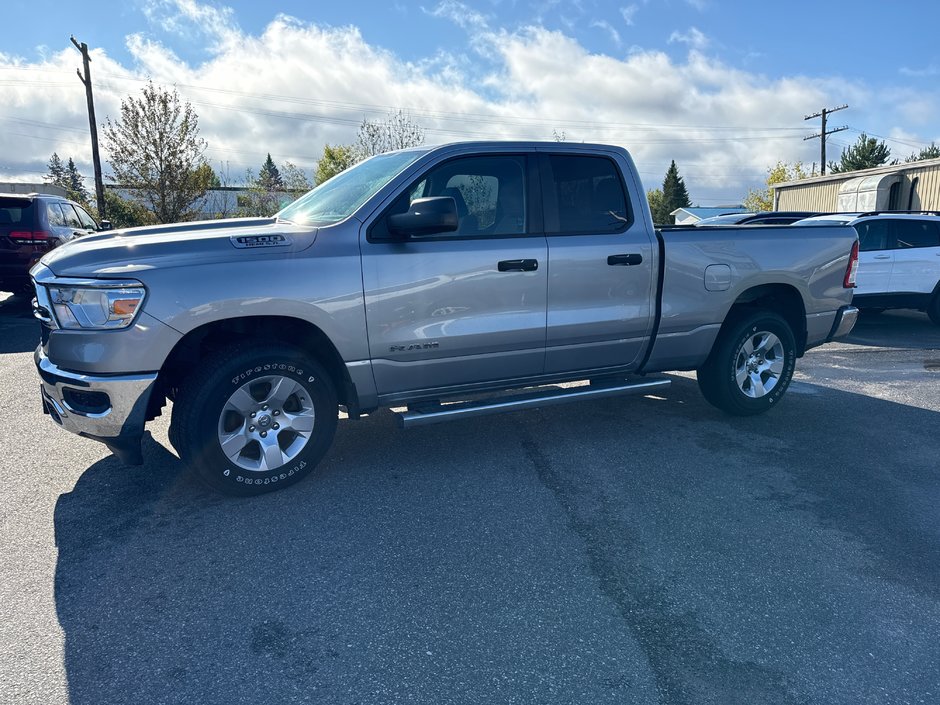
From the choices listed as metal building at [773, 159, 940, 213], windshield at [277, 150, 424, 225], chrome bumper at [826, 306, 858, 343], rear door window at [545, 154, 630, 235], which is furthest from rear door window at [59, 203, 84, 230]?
metal building at [773, 159, 940, 213]

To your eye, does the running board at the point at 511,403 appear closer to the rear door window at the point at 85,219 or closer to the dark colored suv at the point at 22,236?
the dark colored suv at the point at 22,236

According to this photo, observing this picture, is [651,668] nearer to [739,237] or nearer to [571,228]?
[571,228]

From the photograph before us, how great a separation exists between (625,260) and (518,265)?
0.88 metres

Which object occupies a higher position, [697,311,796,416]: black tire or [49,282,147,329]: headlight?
[49,282,147,329]: headlight

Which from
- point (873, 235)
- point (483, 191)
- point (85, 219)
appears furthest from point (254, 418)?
point (85, 219)

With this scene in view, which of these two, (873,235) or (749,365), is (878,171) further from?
(749,365)

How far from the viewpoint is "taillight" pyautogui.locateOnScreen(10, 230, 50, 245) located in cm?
991

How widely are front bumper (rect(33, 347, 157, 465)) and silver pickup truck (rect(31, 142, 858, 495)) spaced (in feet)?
0.04

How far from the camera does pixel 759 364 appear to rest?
5.47 meters

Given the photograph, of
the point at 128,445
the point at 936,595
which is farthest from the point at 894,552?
the point at 128,445

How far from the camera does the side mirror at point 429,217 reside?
3760mm

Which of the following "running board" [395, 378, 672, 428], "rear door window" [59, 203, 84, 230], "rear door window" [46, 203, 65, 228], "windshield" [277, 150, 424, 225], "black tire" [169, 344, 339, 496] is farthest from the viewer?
"rear door window" [59, 203, 84, 230]

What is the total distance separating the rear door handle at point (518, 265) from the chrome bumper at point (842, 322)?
309 cm

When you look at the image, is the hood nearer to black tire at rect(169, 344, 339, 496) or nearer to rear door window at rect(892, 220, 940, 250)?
black tire at rect(169, 344, 339, 496)
